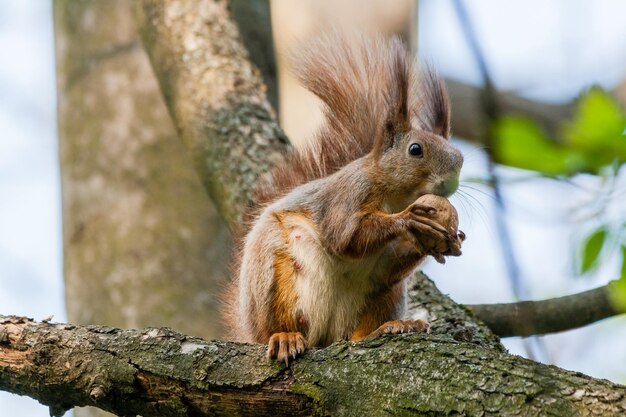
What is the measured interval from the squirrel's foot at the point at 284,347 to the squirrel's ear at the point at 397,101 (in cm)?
82

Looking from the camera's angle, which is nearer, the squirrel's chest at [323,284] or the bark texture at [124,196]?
the squirrel's chest at [323,284]

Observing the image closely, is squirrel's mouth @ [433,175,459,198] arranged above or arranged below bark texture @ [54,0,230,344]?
below

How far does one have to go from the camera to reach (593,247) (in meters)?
1.46

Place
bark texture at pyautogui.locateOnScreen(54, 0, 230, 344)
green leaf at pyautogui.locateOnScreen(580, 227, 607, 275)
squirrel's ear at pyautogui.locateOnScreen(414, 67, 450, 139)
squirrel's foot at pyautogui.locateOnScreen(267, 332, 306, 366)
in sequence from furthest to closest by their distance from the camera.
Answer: bark texture at pyautogui.locateOnScreen(54, 0, 230, 344) < squirrel's ear at pyautogui.locateOnScreen(414, 67, 450, 139) < squirrel's foot at pyautogui.locateOnScreen(267, 332, 306, 366) < green leaf at pyautogui.locateOnScreen(580, 227, 607, 275)

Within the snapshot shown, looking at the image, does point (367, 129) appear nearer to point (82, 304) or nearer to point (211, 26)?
point (211, 26)

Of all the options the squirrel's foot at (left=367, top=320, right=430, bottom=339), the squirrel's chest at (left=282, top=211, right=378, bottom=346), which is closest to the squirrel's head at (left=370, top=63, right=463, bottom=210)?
the squirrel's chest at (left=282, top=211, right=378, bottom=346)

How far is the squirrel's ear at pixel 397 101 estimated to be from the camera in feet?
9.77

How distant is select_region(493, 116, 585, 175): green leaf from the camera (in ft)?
4.55

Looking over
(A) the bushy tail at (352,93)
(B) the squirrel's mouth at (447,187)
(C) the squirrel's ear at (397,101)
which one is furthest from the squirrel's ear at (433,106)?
(B) the squirrel's mouth at (447,187)

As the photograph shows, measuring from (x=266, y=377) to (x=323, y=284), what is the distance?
539 millimetres

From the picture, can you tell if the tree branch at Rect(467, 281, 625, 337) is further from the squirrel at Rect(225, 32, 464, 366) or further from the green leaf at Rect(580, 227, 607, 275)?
the green leaf at Rect(580, 227, 607, 275)

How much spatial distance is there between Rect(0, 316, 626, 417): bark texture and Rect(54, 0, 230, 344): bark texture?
6.02 ft

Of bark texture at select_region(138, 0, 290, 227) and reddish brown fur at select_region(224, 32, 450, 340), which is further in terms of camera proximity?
bark texture at select_region(138, 0, 290, 227)

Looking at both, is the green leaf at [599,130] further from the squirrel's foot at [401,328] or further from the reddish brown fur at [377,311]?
the reddish brown fur at [377,311]
